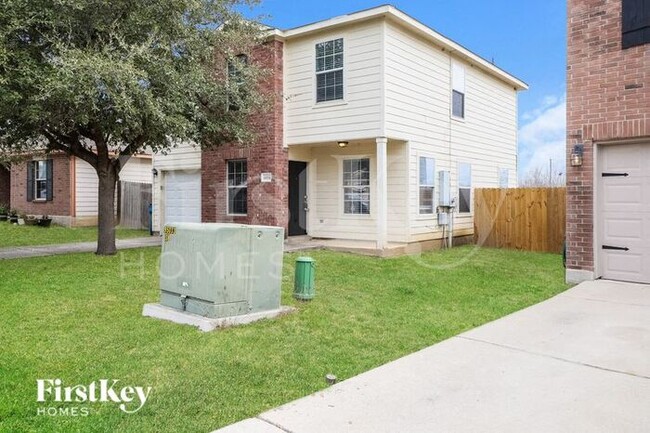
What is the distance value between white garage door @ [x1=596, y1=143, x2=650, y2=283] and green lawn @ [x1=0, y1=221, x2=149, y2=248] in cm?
1360

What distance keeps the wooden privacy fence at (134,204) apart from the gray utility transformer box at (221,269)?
15.2m

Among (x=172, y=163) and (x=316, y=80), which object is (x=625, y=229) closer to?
(x=316, y=80)

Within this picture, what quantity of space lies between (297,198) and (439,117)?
453 centimetres

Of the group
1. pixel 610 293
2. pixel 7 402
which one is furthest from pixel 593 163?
pixel 7 402

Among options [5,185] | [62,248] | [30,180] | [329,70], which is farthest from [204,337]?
[5,185]

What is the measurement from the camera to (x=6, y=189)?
2442 cm

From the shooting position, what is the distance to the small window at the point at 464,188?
14992 mm

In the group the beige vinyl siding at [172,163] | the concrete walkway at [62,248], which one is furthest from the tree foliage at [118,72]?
the beige vinyl siding at [172,163]

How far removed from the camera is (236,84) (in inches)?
438

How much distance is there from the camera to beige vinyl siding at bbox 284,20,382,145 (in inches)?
465

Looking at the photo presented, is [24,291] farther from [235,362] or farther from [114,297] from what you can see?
[235,362]

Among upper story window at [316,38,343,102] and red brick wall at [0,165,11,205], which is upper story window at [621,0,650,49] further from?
red brick wall at [0,165,11,205]

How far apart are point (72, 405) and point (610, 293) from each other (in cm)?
722

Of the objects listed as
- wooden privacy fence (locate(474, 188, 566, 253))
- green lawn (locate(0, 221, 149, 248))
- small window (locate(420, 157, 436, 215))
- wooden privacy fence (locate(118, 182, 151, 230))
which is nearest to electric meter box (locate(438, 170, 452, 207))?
small window (locate(420, 157, 436, 215))
